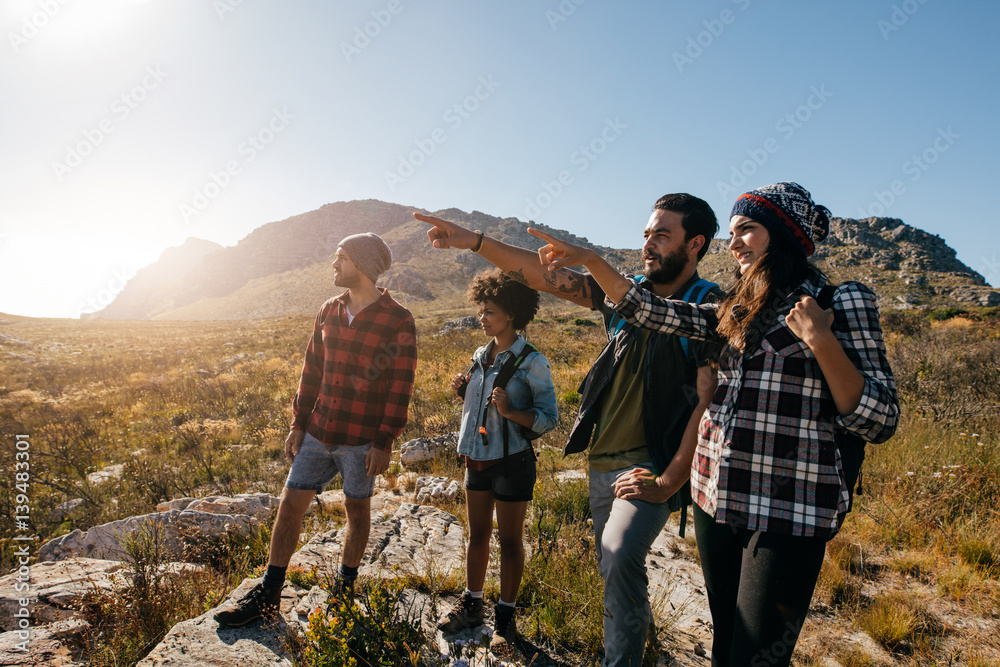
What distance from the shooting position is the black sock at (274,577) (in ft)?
8.84

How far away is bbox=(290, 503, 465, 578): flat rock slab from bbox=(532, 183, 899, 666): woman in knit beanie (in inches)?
86.4

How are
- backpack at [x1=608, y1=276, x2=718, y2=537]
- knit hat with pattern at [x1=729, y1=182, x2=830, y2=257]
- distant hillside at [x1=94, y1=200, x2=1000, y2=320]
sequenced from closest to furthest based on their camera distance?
knit hat with pattern at [x1=729, y1=182, x2=830, y2=257], backpack at [x1=608, y1=276, x2=718, y2=537], distant hillside at [x1=94, y1=200, x2=1000, y2=320]

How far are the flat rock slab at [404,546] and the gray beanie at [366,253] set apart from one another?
1948 mm

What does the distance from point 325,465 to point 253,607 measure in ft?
2.81

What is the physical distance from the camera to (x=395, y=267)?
102500 millimetres

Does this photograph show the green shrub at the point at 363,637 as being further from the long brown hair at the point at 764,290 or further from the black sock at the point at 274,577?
the long brown hair at the point at 764,290

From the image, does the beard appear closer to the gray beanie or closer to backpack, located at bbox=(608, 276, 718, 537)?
backpack, located at bbox=(608, 276, 718, 537)

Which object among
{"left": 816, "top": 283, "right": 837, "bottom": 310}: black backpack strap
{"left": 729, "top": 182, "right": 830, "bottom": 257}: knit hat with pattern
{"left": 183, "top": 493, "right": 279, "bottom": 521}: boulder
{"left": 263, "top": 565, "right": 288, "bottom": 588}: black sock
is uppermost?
{"left": 729, "top": 182, "right": 830, "bottom": 257}: knit hat with pattern

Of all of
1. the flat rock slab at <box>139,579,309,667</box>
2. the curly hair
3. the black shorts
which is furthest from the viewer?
the curly hair

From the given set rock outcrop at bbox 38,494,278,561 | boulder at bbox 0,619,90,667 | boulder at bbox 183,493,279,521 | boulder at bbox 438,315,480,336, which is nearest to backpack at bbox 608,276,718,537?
boulder at bbox 0,619,90,667

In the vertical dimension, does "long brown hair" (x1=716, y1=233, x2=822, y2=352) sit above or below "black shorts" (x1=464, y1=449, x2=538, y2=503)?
above

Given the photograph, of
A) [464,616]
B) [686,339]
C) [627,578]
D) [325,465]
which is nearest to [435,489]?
[325,465]

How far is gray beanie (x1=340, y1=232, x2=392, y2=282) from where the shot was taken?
3.10 meters

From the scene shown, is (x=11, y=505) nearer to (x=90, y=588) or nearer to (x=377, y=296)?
(x=90, y=588)
